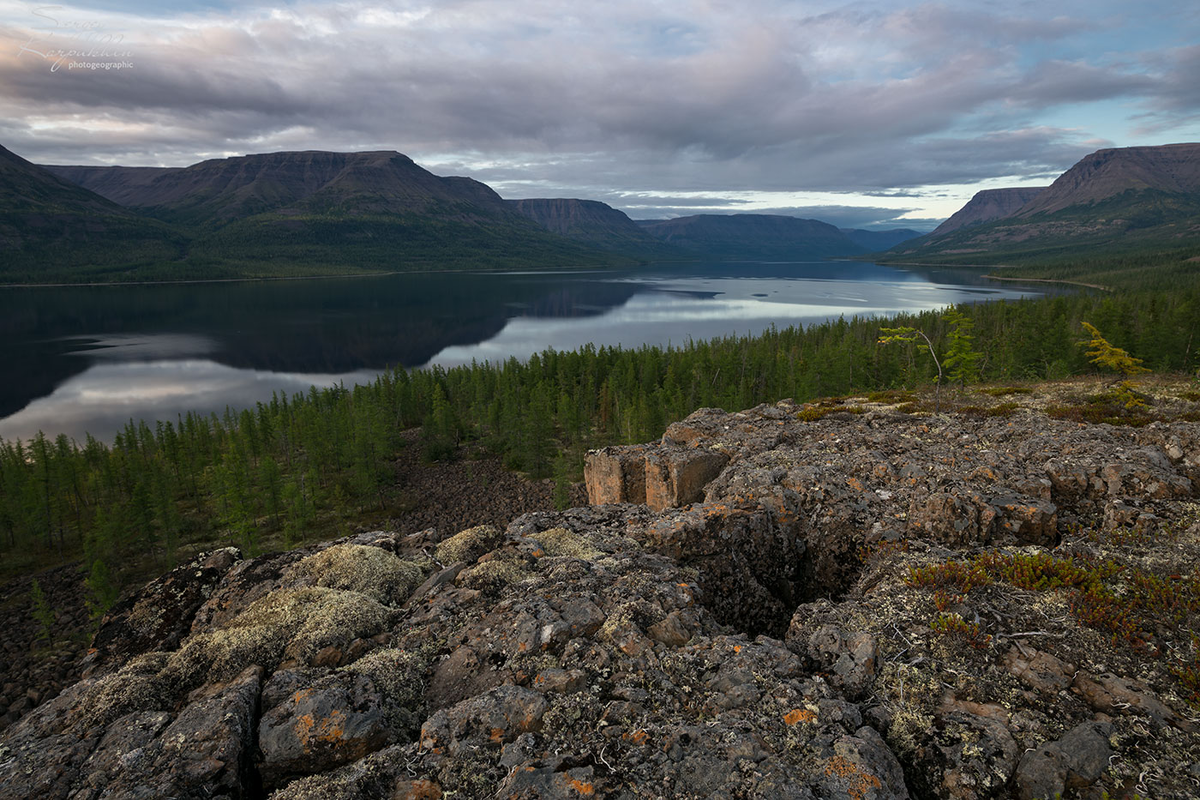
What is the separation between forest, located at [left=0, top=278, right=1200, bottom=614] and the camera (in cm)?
4172

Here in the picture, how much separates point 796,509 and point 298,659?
11.1 m

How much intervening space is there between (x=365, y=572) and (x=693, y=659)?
7.21 m

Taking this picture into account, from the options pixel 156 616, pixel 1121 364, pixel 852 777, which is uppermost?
pixel 1121 364

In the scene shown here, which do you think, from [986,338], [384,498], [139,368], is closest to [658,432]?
[384,498]

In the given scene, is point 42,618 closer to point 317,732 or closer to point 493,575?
point 493,575

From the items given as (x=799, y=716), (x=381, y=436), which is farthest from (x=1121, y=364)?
(x=381, y=436)

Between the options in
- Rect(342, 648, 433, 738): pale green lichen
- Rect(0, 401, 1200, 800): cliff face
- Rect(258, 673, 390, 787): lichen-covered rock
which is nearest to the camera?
Rect(0, 401, 1200, 800): cliff face

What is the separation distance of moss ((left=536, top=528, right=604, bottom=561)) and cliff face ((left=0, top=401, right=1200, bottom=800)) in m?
0.07

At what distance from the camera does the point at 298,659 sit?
336 inches

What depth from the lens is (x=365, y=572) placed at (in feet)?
37.4

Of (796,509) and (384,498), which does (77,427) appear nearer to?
(384,498)

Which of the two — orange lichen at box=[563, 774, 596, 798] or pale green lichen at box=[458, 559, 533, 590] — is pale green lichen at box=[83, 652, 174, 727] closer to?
pale green lichen at box=[458, 559, 533, 590]

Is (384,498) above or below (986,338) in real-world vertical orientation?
below

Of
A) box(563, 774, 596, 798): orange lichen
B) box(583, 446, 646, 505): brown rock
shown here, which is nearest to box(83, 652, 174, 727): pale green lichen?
box(563, 774, 596, 798): orange lichen
